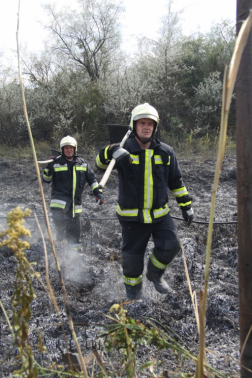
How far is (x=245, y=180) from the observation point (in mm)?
1169

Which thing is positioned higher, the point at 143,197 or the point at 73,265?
the point at 143,197

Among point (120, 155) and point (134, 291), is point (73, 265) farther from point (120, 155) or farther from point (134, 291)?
point (120, 155)

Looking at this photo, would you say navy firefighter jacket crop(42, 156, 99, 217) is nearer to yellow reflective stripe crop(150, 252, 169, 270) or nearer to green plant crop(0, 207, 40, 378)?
yellow reflective stripe crop(150, 252, 169, 270)

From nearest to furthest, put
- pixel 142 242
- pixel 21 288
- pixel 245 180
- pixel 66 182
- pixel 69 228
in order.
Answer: pixel 21 288
pixel 245 180
pixel 142 242
pixel 66 182
pixel 69 228

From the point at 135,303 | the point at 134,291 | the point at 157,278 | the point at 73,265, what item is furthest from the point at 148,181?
the point at 73,265

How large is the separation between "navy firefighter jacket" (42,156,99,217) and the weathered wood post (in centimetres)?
349

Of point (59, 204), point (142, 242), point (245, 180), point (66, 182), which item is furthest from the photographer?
point (66, 182)

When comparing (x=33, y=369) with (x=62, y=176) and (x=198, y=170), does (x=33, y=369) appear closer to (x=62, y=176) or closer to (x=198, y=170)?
(x=62, y=176)

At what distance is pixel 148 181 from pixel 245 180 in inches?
70.2

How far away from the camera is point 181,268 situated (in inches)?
155

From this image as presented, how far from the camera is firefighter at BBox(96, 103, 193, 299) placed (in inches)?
116

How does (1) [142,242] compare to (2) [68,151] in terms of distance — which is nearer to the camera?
(1) [142,242]

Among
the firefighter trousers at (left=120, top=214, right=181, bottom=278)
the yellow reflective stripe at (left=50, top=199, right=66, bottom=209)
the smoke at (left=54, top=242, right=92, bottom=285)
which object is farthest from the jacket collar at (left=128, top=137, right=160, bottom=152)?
the yellow reflective stripe at (left=50, top=199, right=66, bottom=209)

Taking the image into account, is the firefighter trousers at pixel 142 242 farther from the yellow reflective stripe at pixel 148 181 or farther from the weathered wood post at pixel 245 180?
the weathered wood post at pixel 245 180
